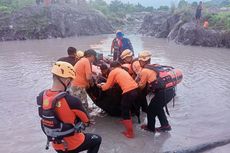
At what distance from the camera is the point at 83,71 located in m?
6.59

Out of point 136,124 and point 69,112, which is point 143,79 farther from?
point 69,112

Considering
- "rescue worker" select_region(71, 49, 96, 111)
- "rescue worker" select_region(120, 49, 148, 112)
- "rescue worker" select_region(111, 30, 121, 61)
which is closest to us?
"rescue worker" select_region(71, 49, 96, 111)

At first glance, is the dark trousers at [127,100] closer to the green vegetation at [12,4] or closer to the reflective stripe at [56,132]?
the reflective stripe at [56,132]

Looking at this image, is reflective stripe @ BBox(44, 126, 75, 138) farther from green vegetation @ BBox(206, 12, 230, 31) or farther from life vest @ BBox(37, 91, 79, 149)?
green vegetation @ BBox(206, 12, 230, 31)

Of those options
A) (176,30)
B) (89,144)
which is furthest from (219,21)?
(89,144)

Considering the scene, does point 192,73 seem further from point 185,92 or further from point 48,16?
point 48,16

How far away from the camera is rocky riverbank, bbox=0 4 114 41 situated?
27.6m

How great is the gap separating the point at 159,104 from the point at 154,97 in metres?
0.16

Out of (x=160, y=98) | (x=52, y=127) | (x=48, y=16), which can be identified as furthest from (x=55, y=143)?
(x=48, y=16)

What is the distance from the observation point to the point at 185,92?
955 cm

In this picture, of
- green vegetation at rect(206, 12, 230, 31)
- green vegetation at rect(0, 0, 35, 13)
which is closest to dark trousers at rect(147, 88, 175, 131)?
green vegetation at rect(206, 12, 230, 31)

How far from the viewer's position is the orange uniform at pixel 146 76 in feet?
19.4

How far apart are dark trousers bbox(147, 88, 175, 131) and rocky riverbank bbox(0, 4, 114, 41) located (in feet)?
73.5

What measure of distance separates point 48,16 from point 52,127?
27133 mm
